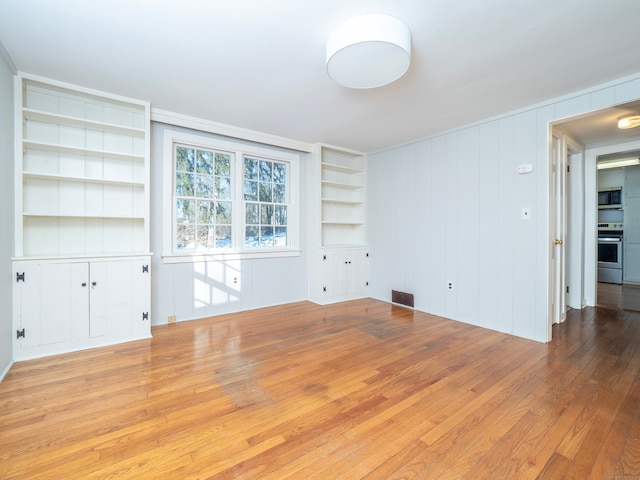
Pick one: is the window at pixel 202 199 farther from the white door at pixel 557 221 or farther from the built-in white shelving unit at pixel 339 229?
the white door at pixel 557 221

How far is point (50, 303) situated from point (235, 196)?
→ 2.26 metres

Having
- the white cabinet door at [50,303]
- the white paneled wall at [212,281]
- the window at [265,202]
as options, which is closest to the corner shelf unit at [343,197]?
the white paneled wall at [212,281]

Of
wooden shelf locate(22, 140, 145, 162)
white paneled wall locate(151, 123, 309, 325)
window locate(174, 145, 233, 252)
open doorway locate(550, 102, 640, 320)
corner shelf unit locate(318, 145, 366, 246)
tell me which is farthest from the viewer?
corner shelf unit locate(318, 145, 366, 246)

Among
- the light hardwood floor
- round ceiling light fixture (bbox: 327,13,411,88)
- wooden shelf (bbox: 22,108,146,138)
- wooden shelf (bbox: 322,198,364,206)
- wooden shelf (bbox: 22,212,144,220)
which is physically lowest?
the light hardwood floor

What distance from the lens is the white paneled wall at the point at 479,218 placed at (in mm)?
3068

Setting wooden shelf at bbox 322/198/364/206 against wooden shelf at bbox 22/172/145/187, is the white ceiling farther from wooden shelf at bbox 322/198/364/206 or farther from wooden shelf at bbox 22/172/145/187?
wooden shelf at bbox 322/198/364/206

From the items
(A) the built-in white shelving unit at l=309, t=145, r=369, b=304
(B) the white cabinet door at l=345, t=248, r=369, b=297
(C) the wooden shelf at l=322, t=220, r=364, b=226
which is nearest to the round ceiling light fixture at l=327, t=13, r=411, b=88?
(A) the built-in white shelving unit at l=309, t=145, r=369, b=304

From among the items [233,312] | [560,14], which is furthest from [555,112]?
[233,312]

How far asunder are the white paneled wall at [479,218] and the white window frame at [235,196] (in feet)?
4.80

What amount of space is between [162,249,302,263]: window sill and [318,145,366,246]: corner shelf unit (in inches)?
27.9

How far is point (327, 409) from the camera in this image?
1.88 metres

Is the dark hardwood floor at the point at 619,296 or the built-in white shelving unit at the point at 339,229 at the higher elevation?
the built-in white shelving unit at the point at 339,229

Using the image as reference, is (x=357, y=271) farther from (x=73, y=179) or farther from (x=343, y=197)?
(x=73, y=179)

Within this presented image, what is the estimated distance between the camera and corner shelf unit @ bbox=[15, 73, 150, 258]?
2738 mm
